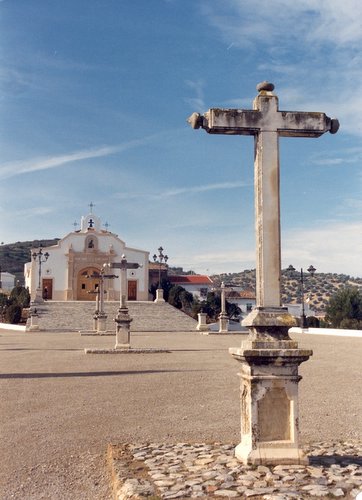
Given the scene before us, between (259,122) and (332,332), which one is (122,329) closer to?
(259,122)

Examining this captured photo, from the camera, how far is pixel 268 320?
5.15 metres

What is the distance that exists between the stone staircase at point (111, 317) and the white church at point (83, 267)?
866 centimetres

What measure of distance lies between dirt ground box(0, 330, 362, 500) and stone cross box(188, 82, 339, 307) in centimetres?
218

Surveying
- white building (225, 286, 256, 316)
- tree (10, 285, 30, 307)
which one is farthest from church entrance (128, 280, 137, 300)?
white building (225, 286, 256, 316)

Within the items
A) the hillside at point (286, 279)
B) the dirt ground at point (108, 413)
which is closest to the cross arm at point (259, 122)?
the dirt ground at point (108, 413)

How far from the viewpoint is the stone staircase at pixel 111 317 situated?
41.5 meters

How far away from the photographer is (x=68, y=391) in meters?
9.94

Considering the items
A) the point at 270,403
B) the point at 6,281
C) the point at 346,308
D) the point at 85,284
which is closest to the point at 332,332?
the point at 346,308

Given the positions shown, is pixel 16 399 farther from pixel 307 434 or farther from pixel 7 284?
pixel 7 284

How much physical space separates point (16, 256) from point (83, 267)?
91.6 meters

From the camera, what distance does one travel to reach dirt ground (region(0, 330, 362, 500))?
518 cm

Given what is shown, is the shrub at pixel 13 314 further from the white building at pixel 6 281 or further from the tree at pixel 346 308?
the white building at pixel 6 281

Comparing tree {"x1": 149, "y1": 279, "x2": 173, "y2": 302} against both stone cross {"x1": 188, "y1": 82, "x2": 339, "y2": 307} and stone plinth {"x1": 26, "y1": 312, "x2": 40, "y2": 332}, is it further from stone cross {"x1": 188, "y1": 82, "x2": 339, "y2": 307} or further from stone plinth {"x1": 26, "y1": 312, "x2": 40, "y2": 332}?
stone cross {"x1": 188, "y1": 82, "x2": 339, "y2": 307}

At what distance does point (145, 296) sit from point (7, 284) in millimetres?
47950
